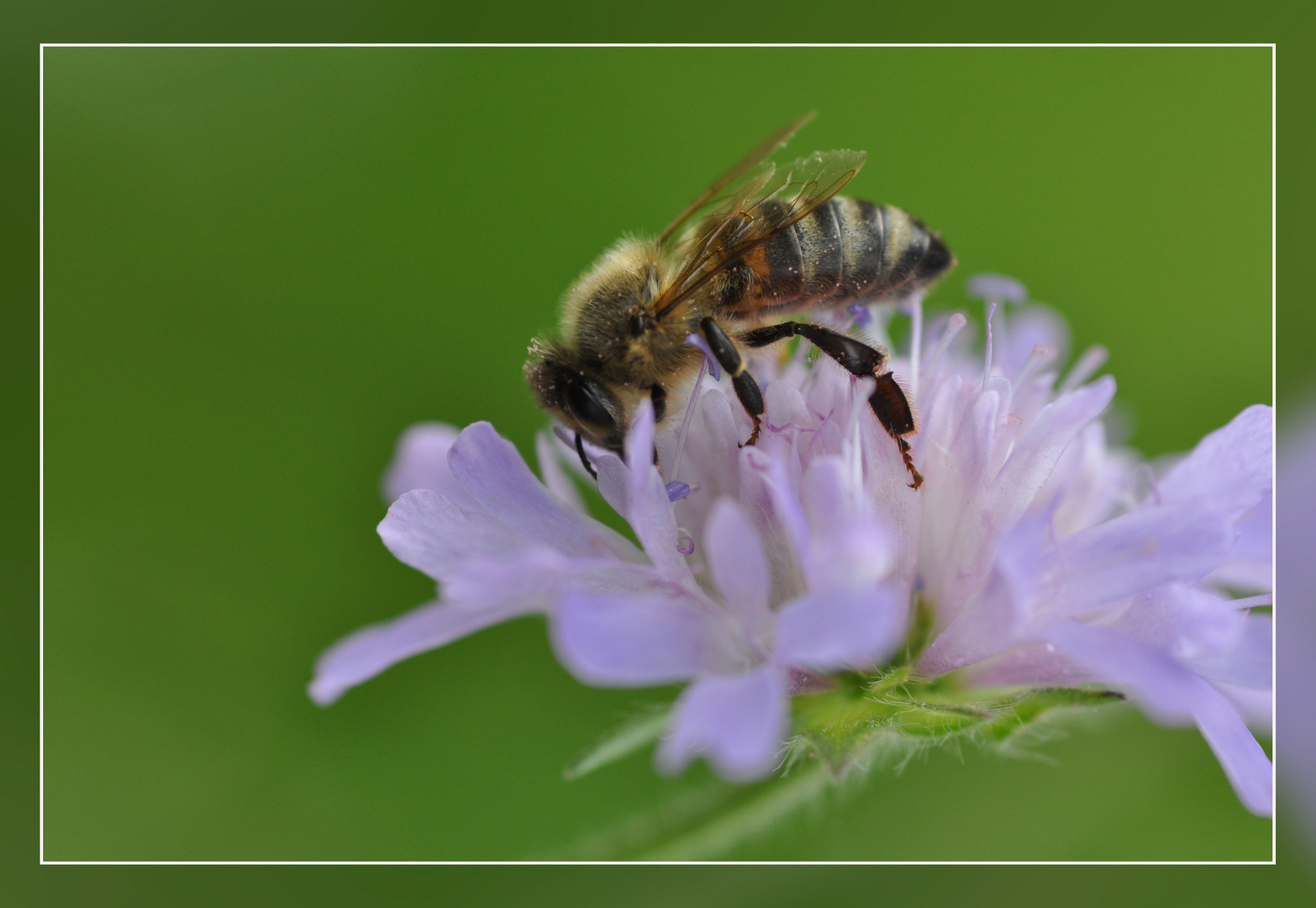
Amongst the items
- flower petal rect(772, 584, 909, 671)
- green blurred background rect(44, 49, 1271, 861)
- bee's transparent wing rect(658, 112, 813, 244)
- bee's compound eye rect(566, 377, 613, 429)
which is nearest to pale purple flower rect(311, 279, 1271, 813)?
flower petal rect(772, 584, 909, 671)

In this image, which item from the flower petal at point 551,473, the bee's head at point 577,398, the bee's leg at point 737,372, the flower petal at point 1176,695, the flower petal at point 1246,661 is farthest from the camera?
the flower petal at point 551,473

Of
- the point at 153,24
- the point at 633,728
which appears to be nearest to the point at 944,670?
the point at 633,728

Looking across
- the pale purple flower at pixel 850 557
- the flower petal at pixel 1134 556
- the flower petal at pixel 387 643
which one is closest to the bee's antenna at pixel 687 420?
the pale purple flower at pixel 850 557

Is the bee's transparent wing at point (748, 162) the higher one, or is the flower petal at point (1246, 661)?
the bee's transparent wing at point (748, 162)

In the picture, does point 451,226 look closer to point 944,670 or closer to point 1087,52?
point 1087,52

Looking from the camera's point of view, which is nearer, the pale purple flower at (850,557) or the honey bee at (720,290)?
the pale purple flower at (850,557)

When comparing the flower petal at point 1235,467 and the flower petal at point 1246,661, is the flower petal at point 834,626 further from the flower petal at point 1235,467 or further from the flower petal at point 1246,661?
the flower petal at point 1235,467

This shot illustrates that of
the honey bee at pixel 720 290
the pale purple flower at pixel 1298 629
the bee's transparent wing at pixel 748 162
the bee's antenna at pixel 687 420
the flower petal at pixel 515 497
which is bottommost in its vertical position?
the pale purple flower at pixel 1298 629
